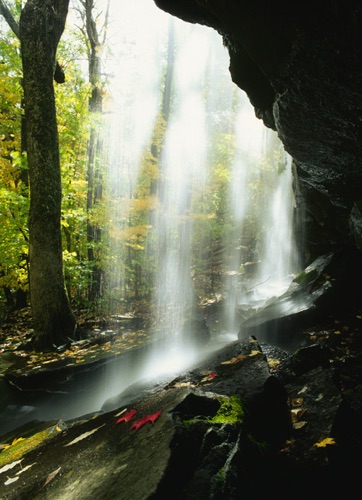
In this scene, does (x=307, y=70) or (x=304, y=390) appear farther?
(x=304, y=390)

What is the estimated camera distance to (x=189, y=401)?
2660 millimetres

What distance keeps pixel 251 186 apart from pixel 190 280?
11.0 metres

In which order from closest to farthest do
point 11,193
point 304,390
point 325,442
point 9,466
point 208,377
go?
1. point 9,466
2. point 325,442
3. point 304,390
4. point 208,377
5. point 11,193

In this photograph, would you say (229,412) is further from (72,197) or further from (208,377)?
(72,197)

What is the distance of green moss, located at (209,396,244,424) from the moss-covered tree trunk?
5172 mm

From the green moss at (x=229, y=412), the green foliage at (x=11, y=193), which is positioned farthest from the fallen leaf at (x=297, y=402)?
the green foliage at (x=11, y=193)

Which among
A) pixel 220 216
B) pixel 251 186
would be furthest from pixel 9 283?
pixel 251 186

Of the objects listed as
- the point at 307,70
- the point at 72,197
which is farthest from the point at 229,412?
the point at 72,197

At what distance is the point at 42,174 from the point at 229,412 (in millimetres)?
6343

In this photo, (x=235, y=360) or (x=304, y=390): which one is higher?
(x=235, y=360)

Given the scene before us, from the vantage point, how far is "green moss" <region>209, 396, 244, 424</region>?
2.49m

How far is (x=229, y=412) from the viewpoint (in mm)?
2676

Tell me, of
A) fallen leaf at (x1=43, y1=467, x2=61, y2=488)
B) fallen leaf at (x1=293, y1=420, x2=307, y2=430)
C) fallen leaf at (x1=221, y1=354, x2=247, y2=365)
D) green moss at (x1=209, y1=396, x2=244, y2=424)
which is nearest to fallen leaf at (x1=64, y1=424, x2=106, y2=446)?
fallen leaf at (x1=43, y1=467, x2=61, y2=488)

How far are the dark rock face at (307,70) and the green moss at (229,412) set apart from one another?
145 inches
